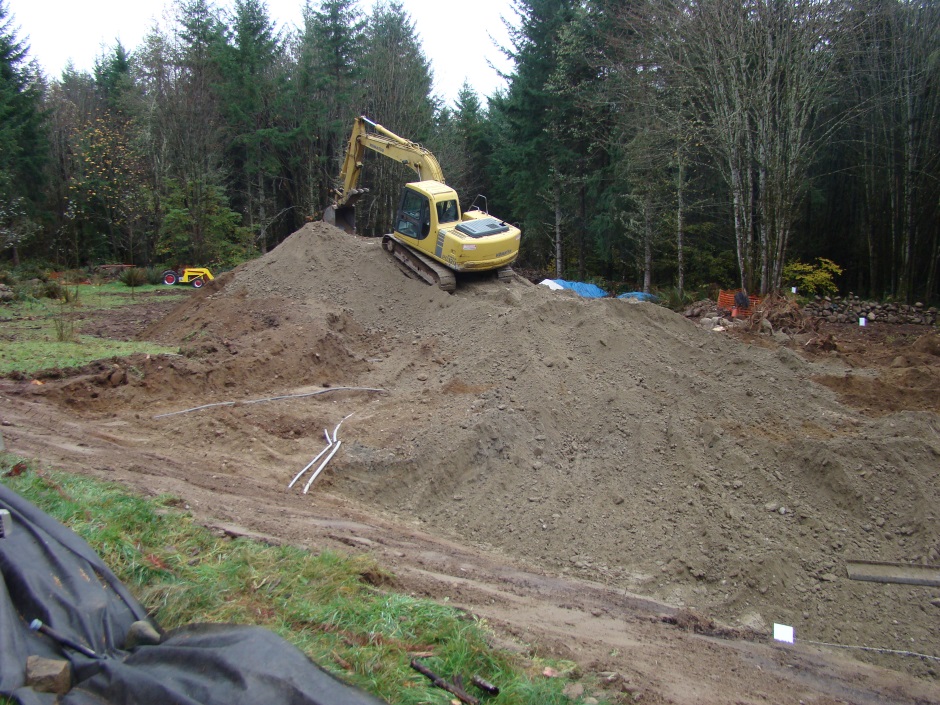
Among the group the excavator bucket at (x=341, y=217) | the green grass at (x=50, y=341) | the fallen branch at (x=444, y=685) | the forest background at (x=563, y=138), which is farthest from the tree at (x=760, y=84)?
the fallen branch at (x=444, y=685)

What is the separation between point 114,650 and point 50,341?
9503 mm

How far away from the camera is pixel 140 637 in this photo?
128 inches

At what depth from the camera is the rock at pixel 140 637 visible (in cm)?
323

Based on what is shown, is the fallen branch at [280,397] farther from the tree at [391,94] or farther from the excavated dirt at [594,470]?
the tree at [391,94]

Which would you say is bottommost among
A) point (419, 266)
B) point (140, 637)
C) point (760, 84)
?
point (140, 637)

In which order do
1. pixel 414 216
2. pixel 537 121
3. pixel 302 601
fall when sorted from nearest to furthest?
pixel 302 601, pixel 414 216, pixel 537 121

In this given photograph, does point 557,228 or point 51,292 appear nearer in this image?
point 51,292

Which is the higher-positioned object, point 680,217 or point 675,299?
point 680,217

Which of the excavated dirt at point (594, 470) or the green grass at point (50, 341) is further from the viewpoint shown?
the green grass at point (50, 341)

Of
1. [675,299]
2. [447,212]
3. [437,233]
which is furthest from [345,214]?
[675,299]

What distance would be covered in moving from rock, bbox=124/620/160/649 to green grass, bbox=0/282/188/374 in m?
7.21

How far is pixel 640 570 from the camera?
20.4 feet

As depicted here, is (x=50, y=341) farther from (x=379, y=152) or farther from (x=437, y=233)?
(x=379, y=152)

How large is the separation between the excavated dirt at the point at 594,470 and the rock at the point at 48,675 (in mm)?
1985
